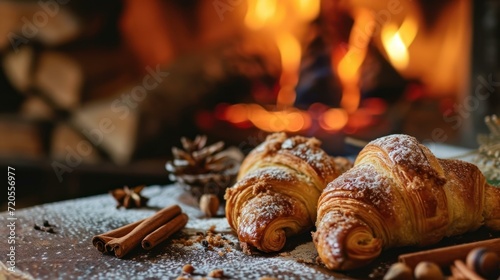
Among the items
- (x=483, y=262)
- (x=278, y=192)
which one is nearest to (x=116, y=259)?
(x=278, y=192)

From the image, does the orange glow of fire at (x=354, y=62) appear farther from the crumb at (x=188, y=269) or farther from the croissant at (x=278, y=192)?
the crumb at (x=188, y=269)

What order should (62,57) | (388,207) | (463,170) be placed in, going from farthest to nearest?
(62,57) < (463,170) < (388,207)

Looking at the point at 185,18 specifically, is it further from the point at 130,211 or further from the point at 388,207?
the point at 388,207

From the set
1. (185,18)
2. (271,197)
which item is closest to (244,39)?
(185,18)

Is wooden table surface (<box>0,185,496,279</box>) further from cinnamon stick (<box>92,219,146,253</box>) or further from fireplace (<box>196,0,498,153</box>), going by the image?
fireplace (<box>196,0,498,153</box>)

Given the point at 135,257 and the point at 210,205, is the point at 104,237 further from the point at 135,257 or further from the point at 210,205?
the point at 210,205

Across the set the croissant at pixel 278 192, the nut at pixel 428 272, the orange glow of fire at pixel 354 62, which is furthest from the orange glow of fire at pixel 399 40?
the nut at pixel 428 272
